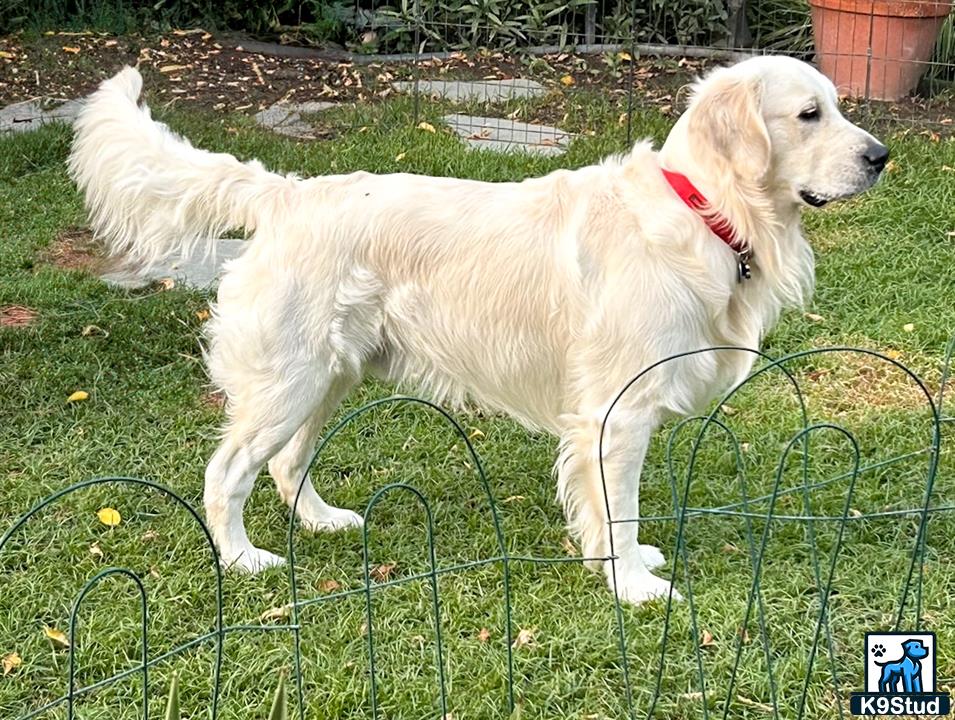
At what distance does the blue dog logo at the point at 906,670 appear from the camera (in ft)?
8.96

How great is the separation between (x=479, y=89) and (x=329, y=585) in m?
5.50

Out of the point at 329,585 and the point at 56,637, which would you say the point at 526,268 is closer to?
the point at 329,585

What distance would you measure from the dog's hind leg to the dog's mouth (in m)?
1.54

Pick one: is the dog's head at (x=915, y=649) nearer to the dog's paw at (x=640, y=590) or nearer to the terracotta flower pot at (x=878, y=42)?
the dog's paw at (x=640, y=590)

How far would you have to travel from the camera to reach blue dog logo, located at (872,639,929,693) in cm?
273

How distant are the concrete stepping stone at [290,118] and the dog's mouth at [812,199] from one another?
187 inches

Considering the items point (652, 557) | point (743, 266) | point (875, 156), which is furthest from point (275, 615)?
point (875, 156)

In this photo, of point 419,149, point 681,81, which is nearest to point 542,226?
point 419,149

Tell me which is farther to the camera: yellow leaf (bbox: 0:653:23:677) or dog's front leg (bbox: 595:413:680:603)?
dog's front leg (bbox: 595:413:680:603)

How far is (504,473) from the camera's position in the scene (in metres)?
4.38

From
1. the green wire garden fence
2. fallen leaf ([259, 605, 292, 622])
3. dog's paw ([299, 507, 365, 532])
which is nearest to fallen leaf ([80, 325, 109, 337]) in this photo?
the green wire garden fence

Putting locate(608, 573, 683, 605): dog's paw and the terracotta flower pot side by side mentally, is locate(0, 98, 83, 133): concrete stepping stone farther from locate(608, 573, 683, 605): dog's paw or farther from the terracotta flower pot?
locate(608, 573, 683, 605): dog's paw

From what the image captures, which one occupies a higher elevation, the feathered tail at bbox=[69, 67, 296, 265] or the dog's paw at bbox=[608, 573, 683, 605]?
the feathered tail at bbox=[69, 67, 296, 265]

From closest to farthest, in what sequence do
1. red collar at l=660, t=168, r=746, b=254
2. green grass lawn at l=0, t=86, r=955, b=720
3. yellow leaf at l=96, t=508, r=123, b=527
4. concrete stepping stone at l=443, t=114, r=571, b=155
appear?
green grass lawn at l=0, t=86, r=955, b=720, red collar at l=660, t=168, r=746, b=254, yellow leaf at l=96, t=508, r=123, b=527, concrete stepping stone at l=443, t=114, r=571, b=155
